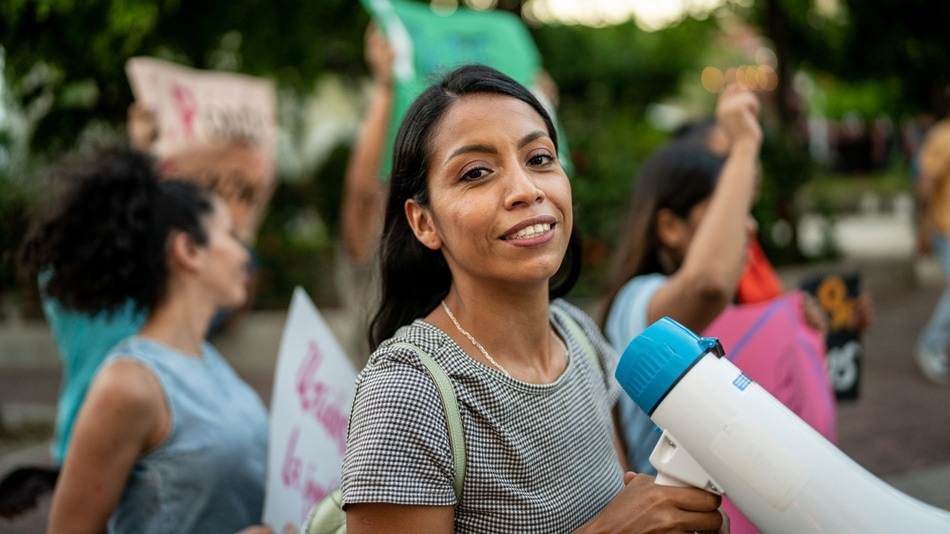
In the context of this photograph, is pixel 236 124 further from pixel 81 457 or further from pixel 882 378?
pixel 882 378

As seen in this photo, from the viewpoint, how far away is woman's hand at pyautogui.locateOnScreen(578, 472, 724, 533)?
1.33 meters

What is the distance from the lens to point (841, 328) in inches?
114

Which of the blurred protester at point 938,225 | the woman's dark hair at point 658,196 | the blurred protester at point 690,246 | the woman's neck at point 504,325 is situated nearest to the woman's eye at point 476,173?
the woman's neck at point 504,325

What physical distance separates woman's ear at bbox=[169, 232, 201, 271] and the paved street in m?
1.86

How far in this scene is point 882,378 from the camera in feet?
21.2

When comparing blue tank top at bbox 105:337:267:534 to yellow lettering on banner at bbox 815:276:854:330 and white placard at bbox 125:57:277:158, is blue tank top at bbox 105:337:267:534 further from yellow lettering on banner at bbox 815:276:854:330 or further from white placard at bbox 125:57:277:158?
white placard at bbox 125:57:277:158

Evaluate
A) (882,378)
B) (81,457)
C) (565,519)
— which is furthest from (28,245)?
(882,378)

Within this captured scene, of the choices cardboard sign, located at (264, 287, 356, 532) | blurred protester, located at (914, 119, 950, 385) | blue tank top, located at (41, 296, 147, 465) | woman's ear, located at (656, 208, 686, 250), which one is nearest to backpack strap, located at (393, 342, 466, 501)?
cardboard sign, located at (264, 287, 356, 532)

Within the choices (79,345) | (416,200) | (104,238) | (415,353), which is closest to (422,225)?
(416,200)

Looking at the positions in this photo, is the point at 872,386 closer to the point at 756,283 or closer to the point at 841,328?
the point at 841,328

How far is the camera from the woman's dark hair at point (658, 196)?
257cm

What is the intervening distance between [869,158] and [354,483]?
26253 millimetres

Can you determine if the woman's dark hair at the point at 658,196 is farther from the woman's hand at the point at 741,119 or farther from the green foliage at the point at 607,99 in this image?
the green foliage at the point at 607,99

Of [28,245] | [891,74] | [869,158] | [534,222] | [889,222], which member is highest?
[534,222]
